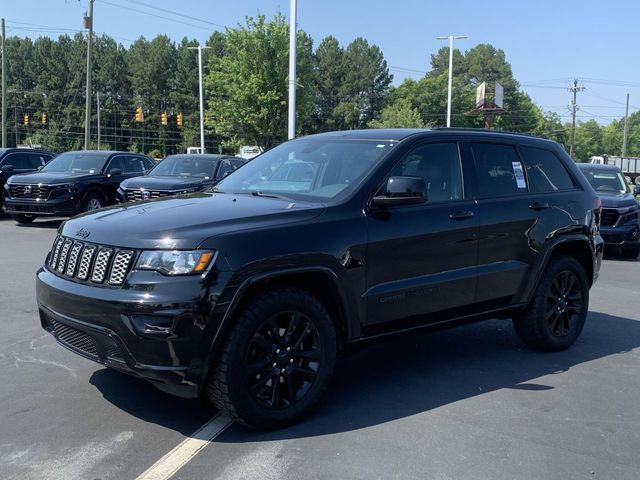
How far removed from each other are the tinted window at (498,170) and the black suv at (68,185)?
11.5m

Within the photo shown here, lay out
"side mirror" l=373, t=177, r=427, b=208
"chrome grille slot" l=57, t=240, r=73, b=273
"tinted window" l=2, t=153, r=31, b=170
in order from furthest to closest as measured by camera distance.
→ "tinted window" l=2, t=153, r=31, b=170, "side mirror" l=373, t=177, r=427, b=208, "chrome grille slot" l=57, t=240, r=73, b=273

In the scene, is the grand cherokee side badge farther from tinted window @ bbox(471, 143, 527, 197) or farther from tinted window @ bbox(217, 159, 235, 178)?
tinted window @ bbox(217, 159, 235, 178)

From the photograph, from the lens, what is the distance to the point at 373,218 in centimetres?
442

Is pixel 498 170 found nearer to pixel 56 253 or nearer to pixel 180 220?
pixel 180 220

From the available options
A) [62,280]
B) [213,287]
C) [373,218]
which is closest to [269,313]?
[213,287]

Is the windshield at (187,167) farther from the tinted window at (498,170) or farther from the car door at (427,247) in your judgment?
the car door at (427,247)

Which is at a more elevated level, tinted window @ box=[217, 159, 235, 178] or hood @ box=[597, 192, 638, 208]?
tinted window @ box=[217, 159, 235, 178]

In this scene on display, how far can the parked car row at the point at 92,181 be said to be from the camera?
1372 cm

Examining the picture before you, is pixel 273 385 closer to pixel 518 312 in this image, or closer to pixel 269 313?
pixel 269 313

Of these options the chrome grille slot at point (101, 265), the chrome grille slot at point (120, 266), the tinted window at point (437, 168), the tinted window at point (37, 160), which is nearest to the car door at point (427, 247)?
the tinted window at point (437, 168)

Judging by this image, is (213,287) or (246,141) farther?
(246,141)

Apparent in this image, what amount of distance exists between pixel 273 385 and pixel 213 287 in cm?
78

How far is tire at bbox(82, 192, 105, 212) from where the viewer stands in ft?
49.4

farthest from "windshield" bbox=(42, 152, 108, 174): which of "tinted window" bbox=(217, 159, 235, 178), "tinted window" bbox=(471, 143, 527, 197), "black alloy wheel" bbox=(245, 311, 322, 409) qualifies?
"black alloy wheel" bbox=(245, 311, 322, 409)
